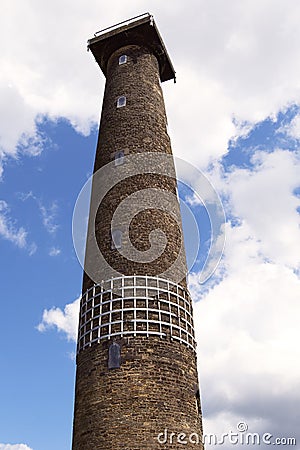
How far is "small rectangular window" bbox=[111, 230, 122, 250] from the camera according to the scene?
58.5ft

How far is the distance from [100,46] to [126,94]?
4.25 m

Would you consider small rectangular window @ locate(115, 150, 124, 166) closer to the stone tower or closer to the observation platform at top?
the stone tower

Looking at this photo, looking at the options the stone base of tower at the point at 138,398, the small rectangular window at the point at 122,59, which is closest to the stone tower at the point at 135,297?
the stone base of tower at the point at 138,398

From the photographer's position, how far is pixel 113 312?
53.9 feet

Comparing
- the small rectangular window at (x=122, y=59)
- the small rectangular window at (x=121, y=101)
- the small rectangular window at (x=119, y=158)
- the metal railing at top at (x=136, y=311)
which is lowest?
the metal railing at top at (x=136, y=311)

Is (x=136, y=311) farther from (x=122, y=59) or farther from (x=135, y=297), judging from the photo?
(x=122, y=59)

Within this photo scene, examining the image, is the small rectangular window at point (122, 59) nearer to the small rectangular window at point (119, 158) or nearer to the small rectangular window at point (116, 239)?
the small rectangular window at point (119, 158)

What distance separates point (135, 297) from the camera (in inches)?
649

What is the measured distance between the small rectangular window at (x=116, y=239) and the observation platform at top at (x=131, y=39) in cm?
1102

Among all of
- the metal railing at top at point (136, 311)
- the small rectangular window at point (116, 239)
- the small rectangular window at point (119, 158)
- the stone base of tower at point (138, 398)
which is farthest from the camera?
the small rectangular window at point (119, 158)

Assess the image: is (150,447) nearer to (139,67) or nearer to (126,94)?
(126,94)

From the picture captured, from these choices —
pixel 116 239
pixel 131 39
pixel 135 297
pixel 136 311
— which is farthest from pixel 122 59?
pixel 136 311

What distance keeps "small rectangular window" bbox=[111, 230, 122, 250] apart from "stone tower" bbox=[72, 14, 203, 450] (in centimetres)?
4

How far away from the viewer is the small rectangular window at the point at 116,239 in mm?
17844
